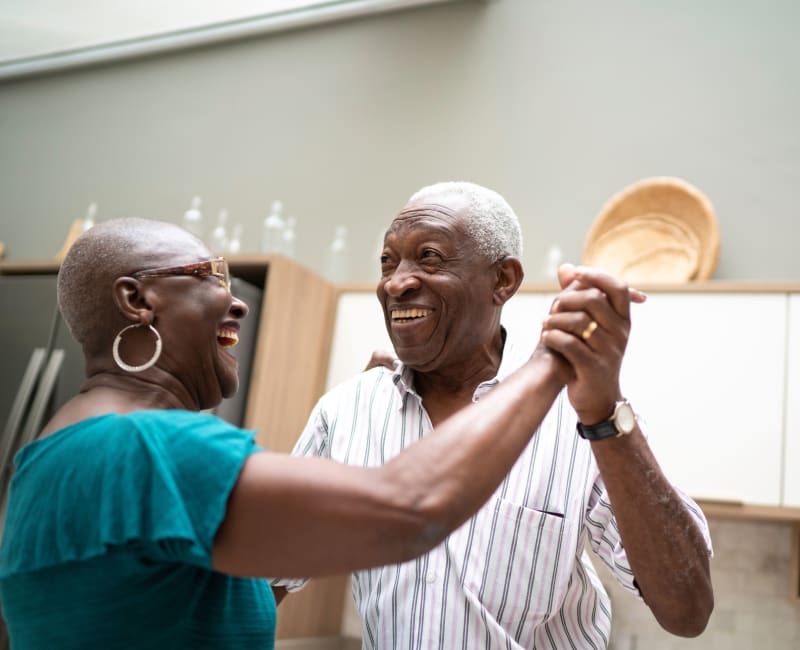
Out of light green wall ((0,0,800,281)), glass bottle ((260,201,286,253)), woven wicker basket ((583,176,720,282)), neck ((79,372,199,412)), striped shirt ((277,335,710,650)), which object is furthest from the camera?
glass bottle ((260,201,286,253))

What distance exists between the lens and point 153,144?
417cm

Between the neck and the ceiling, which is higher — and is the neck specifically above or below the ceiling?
below

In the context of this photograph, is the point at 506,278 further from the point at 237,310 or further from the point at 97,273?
the point at 97,273

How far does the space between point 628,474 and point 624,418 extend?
0.27ft

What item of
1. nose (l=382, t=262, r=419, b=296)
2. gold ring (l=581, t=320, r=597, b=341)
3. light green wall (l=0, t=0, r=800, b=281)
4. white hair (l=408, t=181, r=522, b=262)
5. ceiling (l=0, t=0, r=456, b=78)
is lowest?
gold ring (l=581, t=320, r=597, b=341)

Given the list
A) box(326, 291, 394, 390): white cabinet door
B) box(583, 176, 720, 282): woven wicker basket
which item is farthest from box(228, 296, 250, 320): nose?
box(583, 176, 720, 282): woven wicker basket

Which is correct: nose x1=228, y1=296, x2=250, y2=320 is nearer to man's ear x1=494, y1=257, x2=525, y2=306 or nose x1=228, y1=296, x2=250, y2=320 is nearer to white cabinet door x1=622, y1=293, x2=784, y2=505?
man's ear x1=494, y1=257, x2=525, y2=306

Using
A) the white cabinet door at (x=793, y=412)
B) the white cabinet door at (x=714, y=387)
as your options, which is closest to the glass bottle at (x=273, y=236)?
the white cabinet door at (x=714, y=387)

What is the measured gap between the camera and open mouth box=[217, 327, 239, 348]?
1.19 m

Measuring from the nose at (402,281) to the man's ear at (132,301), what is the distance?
1.83 ft

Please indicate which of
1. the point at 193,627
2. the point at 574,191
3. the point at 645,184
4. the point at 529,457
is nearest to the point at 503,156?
the point at 574,191

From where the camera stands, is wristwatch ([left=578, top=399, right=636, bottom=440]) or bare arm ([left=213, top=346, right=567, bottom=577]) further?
wristwatch ([left=578, top=399, right=636, bottom=440])

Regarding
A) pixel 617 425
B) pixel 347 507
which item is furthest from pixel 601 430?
pixel 347 507

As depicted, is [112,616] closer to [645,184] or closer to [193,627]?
[193,627]
